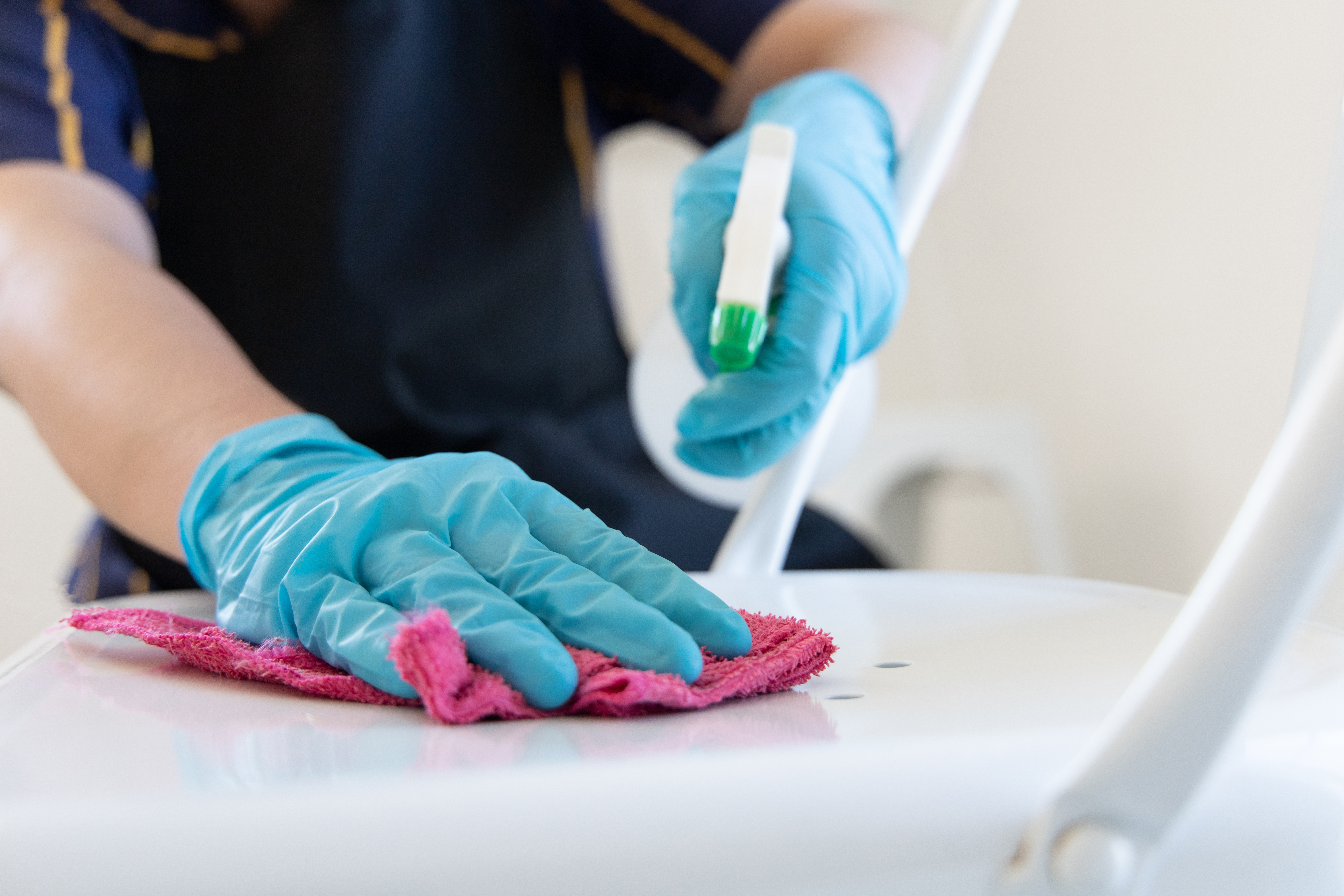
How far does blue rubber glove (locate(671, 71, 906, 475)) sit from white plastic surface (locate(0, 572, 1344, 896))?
0.23 metres

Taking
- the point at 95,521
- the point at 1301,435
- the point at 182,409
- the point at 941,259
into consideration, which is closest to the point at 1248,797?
the point at 1301,435

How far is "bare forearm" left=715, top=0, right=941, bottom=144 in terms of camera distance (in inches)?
28.1

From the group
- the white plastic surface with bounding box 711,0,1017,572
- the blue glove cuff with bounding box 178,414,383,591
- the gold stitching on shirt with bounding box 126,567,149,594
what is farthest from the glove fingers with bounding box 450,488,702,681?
the gold stitching on shirt with bounding box 126,567,149,594

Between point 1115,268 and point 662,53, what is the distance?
46cm

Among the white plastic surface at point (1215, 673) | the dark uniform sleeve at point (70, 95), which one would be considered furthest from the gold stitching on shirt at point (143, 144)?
the white plastic surface at point (1215, 673)

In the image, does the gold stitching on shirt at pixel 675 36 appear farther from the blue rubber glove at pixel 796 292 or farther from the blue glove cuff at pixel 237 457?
the blue glove cuff at pixel 237 457

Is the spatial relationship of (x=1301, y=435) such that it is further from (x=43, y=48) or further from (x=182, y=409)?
(x=43, y=48)

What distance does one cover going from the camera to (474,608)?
0.86 feet

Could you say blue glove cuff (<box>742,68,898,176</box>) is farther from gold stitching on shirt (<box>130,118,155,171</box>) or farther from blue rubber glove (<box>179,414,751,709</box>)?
gold stitching on shirt (<box>130,118,155,171</box>)

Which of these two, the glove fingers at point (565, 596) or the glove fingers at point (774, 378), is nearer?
the glove fingers at point (565, 596)

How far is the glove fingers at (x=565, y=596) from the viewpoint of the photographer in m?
0.25

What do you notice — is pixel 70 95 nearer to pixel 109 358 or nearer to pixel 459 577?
pixel 109 358

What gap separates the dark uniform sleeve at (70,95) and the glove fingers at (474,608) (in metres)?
0.48

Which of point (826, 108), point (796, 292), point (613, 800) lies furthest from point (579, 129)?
point (613, 800)
